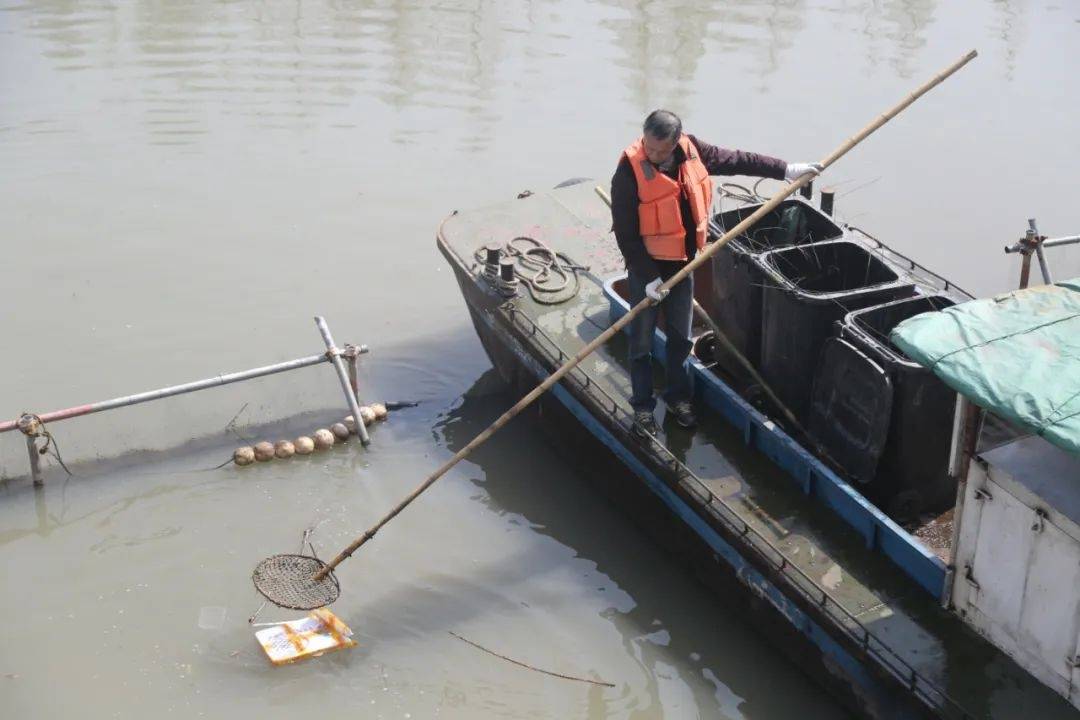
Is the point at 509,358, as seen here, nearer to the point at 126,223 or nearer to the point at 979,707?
the point at 979,707

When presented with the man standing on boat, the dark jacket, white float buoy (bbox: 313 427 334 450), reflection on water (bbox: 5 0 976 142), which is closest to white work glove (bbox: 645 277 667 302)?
the man standing on boat

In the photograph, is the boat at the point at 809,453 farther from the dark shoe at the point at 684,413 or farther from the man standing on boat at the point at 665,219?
the man standing on boat at the point at 665,219

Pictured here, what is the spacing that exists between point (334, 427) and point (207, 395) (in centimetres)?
90

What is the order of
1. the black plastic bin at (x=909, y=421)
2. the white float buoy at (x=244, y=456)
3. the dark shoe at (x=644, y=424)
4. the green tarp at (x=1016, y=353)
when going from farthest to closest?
1. the white float buoy at (x=244, y=456)
2. the dark shoe at (x=644, y=424)
3. the black plastic bin at (x=909, y=421)
4. the green tarp at (x=1016, y=353)

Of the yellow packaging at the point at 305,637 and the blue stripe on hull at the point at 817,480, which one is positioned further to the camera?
the yellow packaging at the point at 305,637

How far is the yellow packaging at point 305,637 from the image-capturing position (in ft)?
22.0

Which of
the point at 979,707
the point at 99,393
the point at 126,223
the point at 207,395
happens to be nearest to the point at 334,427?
the point at 207,395

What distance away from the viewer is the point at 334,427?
862cm

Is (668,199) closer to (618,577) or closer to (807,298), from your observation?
(807,298)

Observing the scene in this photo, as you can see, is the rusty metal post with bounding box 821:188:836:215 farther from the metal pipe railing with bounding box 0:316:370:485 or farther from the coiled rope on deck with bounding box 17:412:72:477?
the coiled rope on deck with bounding box 17:412:72:477

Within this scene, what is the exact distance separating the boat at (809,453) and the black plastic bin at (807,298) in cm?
1

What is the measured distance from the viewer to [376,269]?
1096 centimetres

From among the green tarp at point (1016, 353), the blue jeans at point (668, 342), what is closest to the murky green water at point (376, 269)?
the blue jeans at point (668, 342)

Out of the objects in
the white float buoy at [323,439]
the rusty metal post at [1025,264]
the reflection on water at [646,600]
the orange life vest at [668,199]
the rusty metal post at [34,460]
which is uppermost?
the orange life vest at [668,199]
